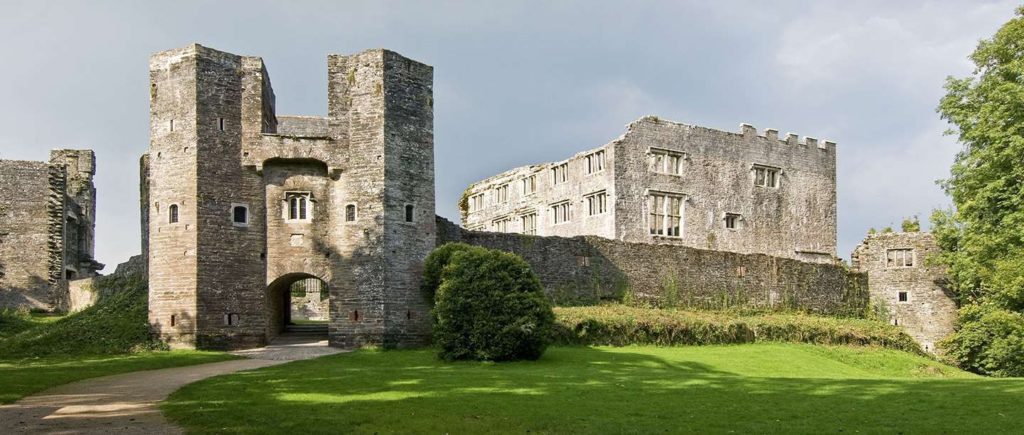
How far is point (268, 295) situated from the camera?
34000 millimetres

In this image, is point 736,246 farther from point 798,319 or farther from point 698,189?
point 798,319

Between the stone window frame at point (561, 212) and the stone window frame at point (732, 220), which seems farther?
the stone window frame at point (732, 220)

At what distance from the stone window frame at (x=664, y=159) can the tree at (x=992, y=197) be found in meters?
14.6

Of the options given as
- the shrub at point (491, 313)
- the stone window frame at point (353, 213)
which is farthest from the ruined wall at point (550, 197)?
the shrub at point (491, 313)

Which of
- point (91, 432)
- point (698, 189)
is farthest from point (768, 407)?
point (698, 189)

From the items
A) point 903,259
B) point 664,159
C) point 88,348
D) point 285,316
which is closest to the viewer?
point 88,348

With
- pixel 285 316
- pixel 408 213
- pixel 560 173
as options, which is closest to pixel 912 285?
pixel 560 173

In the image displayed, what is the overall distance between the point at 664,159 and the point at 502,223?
12852mm

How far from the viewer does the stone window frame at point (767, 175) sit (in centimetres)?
5420

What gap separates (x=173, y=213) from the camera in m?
32.4

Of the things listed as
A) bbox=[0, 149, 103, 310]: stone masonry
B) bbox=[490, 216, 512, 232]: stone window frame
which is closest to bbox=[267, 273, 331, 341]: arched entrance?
bbox=[0, 149, 103, 310]: stone masonry

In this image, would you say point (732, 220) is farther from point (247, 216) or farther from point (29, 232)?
point (29, 232)

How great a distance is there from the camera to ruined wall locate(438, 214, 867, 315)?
1505 inches

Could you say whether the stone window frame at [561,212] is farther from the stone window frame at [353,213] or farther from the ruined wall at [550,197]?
the stone window frame at [353,213]
